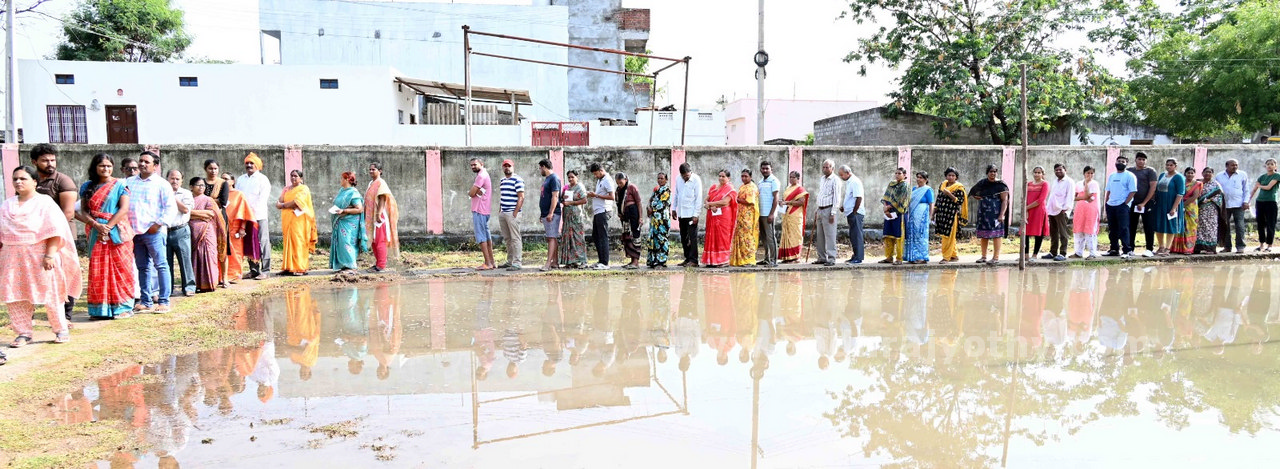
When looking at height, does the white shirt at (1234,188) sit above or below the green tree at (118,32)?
below

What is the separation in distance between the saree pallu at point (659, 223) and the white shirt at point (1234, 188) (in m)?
7.82

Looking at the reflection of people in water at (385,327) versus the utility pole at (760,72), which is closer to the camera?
the reflection of people in water at (385,327)

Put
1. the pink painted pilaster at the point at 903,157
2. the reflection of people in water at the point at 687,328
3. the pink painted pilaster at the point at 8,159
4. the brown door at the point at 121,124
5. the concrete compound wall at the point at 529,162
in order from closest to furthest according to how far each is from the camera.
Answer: the reflection of people in water at the point at 687,328, the pink painted pilaster at the point at 8,159, the concrete compound wall at the point at 529,162, the pink painted pilaster at the point at 903,157, the brown door at the point at 121,124

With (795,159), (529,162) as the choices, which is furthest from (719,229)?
(529,162)

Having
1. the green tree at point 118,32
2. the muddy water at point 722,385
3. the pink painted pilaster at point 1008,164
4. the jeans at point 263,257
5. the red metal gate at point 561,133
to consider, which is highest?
the green tree at point 118,32

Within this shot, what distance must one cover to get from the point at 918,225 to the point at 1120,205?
3.00m

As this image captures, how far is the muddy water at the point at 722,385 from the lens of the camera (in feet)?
12.7

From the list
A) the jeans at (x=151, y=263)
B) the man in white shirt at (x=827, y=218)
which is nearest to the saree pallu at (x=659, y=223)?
the man in white shirt at (x=827, y=218)

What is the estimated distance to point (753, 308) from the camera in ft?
24.9

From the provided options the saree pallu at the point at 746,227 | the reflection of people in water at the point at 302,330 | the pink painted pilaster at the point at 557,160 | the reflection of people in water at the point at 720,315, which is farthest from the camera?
the pink painted pilaster at the point at 557,160

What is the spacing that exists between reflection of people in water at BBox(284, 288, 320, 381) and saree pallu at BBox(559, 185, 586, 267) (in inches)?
122

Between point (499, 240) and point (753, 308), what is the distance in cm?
602

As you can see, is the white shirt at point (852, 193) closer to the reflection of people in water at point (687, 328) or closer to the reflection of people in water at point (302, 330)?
the reflection of people in water at point (687, 328)

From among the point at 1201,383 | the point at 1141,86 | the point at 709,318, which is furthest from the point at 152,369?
the point at 1141,86
